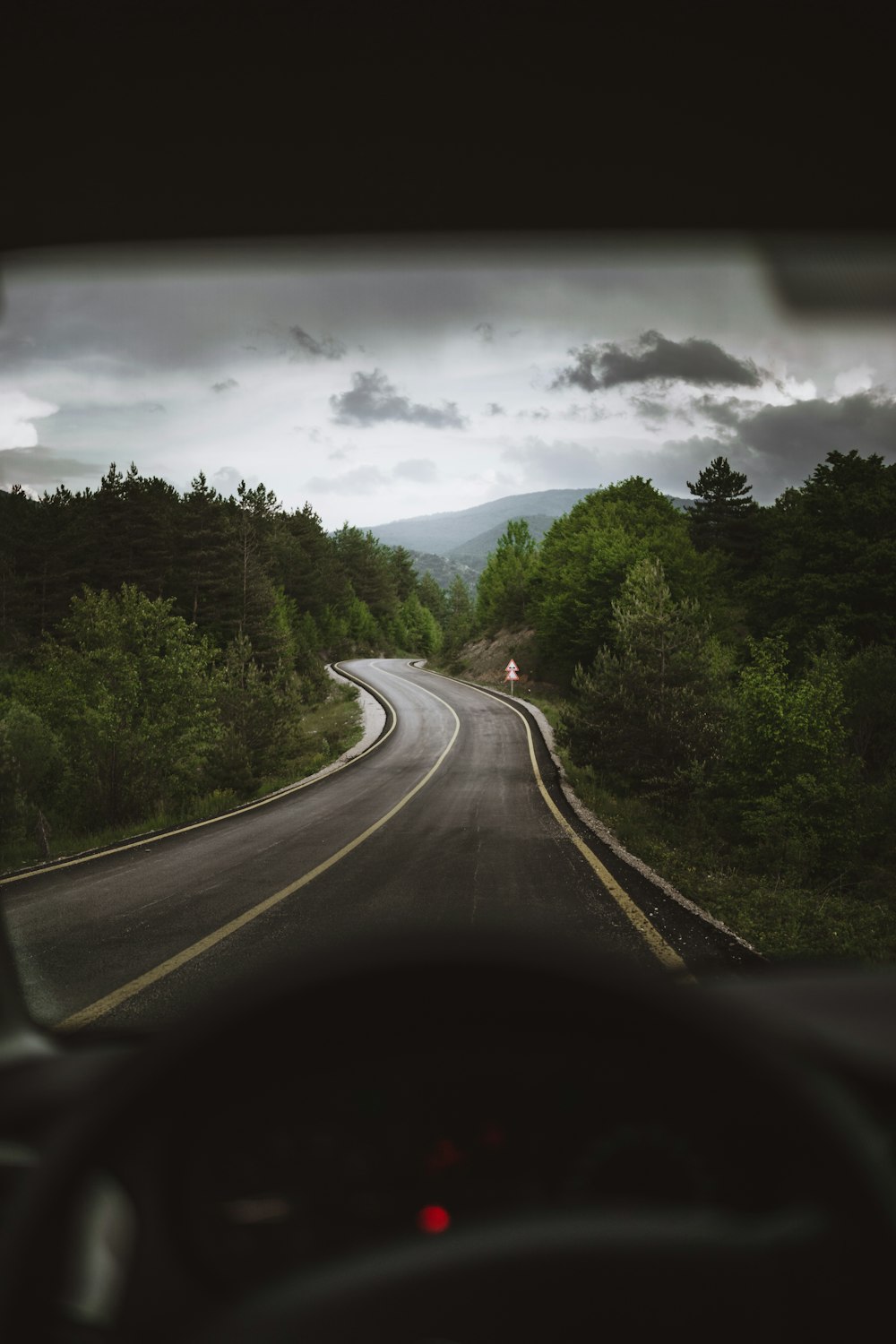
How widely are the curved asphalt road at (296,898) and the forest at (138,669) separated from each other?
120cm

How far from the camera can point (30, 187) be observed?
2.89 metres

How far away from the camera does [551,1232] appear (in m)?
0.66

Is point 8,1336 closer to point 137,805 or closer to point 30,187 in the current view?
point 30,187

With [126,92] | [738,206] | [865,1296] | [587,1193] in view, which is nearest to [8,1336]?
[587,1193]

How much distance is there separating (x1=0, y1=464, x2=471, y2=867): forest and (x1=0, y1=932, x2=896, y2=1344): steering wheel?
155 inches

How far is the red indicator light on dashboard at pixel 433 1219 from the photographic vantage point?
67cm

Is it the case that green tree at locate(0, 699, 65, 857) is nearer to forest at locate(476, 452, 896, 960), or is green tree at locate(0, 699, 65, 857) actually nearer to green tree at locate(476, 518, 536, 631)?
forest at locate(476, 452, 896, 960)

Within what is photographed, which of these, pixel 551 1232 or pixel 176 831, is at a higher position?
pixel 551 1232

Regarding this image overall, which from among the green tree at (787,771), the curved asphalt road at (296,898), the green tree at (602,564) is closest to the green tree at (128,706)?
the curved asphalt road at (296,898)

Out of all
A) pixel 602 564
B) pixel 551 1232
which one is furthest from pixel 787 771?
pixel 602 564

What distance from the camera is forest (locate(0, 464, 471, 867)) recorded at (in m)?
8.88

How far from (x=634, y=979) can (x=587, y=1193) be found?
9.1 inches

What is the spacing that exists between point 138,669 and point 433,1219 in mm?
16022

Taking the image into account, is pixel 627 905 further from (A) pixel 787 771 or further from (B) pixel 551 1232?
(A) pixel 787 771
